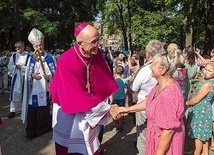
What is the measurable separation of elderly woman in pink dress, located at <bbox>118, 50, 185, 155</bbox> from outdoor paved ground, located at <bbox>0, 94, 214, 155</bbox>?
2.01 m

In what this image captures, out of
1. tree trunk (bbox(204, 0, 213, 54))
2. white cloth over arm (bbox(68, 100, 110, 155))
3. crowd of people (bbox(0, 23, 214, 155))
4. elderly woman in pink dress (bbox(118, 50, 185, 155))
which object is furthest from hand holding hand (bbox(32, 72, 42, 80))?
tree trunk (bbox(204, 0, 213, 54))

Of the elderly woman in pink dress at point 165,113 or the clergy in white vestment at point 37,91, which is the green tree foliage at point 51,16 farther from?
the elderly woman in pink dress at point 165,113

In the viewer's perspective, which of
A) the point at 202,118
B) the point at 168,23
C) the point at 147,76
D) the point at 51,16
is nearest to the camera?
the point at 147,76

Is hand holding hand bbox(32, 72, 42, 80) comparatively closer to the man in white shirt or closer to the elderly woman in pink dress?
the man in white shirt

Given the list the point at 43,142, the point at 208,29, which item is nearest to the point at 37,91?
the point at 43,142

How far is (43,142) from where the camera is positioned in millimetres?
4758

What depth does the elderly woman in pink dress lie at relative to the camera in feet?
7.61

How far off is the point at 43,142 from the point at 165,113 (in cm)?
312

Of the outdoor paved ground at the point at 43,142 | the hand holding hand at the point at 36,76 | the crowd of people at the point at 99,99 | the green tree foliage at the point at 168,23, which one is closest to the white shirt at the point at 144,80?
the crowd of people at the point at 99,99

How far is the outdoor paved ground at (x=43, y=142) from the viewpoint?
14.5 feet

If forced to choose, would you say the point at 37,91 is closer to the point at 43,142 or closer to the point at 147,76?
the point at 43,142

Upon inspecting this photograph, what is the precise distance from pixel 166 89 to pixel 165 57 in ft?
1.08

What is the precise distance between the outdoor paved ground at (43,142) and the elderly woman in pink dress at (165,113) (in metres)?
2.01

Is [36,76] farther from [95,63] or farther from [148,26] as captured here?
[148,26]
